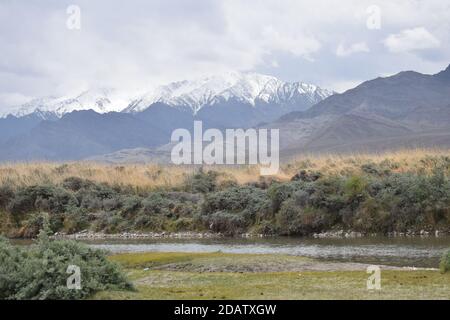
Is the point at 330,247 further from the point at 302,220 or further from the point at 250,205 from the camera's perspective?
the point at 250,205

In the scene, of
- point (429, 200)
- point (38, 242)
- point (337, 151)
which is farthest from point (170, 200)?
point (337, 151)

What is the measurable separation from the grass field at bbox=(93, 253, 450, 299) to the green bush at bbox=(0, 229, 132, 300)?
0.65 m

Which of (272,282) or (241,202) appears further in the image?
(241,202)

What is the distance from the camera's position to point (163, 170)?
82562 mm

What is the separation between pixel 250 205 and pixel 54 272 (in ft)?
133

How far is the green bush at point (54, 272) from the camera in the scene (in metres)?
19.8

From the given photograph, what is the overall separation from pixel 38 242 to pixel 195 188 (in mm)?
49952

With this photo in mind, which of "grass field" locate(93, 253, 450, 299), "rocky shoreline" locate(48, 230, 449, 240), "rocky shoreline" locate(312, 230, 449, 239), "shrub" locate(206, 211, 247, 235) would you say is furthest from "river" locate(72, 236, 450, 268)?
"shrub" locate(206, 211, 247, 235)

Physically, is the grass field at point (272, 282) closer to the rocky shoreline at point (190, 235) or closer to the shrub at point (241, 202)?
the rocky shoreline at point (190, 235)

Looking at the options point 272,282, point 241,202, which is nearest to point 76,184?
point 241,202

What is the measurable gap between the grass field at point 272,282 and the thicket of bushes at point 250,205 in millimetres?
19828

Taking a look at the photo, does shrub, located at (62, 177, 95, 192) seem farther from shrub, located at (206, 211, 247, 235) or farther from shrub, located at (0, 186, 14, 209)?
shrub, located at (206, 211, 247, 235)

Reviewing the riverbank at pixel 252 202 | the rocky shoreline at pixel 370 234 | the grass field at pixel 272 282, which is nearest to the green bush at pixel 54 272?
the grass field at pixel 272 282
